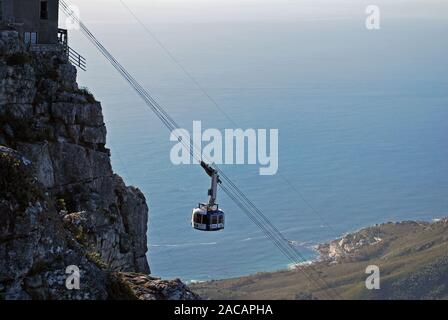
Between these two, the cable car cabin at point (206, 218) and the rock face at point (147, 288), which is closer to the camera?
the rock face at point (147, 288)

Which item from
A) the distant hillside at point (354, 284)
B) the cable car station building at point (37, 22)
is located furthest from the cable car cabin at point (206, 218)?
the distant hillside at point (354, 284)

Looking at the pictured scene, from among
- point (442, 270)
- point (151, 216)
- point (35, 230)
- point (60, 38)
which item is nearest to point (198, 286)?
point (151, 216)

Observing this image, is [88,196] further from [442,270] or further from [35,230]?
[442,270]

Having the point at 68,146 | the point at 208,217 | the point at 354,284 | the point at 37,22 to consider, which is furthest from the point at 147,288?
the point at 354,284

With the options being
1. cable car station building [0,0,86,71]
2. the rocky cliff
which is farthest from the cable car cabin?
cable car station building [0,0,86,71]

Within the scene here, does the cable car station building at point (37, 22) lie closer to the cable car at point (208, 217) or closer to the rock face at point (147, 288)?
the cable car at point (208, 217)

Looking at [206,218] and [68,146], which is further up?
[68,146]

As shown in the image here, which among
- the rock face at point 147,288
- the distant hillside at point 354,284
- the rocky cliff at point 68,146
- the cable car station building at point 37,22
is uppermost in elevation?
the distant hillside at point 354,284

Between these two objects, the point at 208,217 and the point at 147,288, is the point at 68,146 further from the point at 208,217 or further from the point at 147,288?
the point at 147,288
